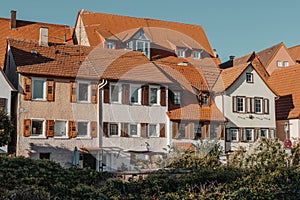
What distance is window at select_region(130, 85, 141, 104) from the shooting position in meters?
36.0

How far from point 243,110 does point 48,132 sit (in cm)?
1692

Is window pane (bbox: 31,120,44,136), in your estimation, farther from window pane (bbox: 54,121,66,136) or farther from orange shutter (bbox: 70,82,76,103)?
orange shutter (bbox: 70,82,76,103)

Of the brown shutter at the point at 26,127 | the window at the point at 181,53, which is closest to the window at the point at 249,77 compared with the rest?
the window at the point at 181,53

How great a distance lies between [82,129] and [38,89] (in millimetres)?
4080

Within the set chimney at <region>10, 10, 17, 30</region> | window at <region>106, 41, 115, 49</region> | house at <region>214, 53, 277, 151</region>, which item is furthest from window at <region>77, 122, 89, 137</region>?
chimney at <region>10, 10, 17, 30</region>

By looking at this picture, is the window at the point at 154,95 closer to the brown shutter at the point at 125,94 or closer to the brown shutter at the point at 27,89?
the brown shutter at the point at 125,94

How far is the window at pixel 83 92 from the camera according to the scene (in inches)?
1350

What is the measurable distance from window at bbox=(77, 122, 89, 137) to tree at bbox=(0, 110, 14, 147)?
5.06m

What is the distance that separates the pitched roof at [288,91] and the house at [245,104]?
2.02 m

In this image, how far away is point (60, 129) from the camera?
109ft

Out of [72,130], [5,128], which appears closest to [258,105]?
[72,130]

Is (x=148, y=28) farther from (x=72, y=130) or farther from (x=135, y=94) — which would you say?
(x=72, y=130)

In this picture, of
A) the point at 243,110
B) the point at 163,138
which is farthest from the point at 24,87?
the point at 243,110

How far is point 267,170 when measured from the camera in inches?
663
